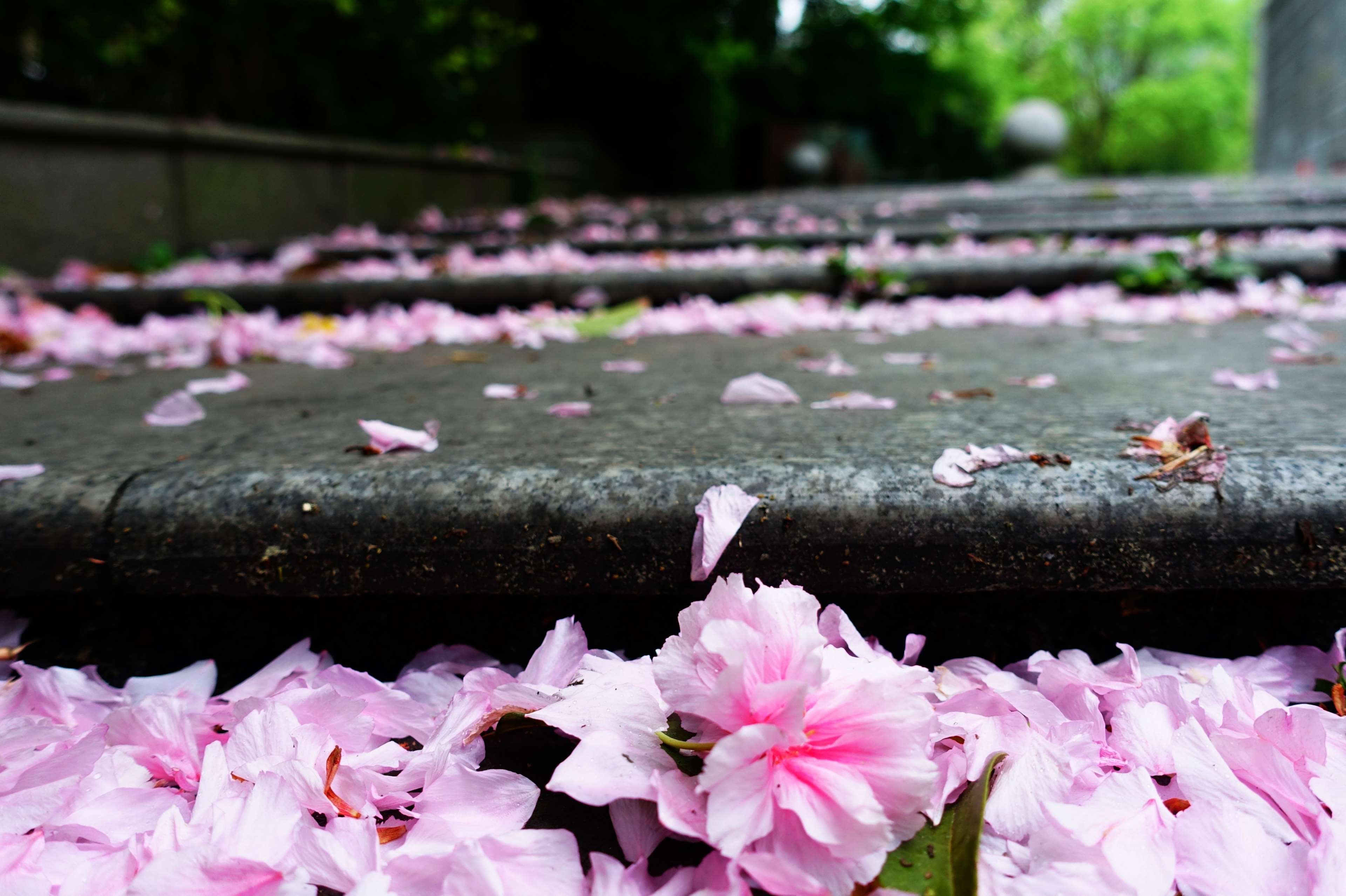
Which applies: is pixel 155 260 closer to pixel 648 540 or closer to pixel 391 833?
pixel 648 540

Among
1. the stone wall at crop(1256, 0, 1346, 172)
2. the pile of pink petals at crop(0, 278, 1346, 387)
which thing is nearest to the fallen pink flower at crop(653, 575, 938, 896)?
the pile of pink petals at crop(0, 278, 1346, 387)

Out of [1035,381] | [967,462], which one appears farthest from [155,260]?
[967,462]

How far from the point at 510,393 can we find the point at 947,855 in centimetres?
114

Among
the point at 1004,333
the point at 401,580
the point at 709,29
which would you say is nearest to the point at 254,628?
the point at 401,580

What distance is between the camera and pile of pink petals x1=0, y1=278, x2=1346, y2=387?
2350 mm

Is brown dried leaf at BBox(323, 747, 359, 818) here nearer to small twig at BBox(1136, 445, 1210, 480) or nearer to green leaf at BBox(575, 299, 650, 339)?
small twig at BBox(1136, 445, 1210, 480)

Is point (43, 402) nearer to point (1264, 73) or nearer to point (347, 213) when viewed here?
point (347, 213)

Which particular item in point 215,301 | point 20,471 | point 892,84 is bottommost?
point 20,471

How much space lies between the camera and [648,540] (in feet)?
2.91

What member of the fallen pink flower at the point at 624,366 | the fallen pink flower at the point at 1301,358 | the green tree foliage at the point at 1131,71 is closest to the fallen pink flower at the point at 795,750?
the fallen pink flower at the point at 624,366

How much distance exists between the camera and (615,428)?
A: 4.01 ft

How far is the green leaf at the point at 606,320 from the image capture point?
8.64ft

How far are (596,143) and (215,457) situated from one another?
11.4 metres

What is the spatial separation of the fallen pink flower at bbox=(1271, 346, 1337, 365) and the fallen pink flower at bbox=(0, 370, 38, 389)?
2.59 m
